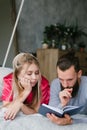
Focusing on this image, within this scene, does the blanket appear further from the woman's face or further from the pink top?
the pink top

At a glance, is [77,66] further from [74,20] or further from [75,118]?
[74,20]

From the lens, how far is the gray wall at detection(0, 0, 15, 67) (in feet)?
14.5

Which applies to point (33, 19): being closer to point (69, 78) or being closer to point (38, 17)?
point (38, 17)

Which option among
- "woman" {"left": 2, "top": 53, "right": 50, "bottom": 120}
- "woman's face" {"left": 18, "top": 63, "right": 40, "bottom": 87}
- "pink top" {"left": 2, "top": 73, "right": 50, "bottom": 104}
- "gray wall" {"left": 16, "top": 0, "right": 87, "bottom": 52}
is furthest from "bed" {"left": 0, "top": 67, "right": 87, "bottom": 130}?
"gray wall" {"left": 16, "top": 0, "right": 87, "bottom": 52}

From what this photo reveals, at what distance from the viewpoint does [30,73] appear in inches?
81.1

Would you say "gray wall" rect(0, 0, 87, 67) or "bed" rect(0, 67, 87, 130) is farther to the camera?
"gray wall" rect(0, 0, 87, 67)

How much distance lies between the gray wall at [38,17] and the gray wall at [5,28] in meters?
0.27

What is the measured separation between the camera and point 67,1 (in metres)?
5.64

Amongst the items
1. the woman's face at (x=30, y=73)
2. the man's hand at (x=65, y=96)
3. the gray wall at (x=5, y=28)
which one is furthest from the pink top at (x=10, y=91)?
the gray wall at (x=5, y=28)

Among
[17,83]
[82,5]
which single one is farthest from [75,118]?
[82,5]

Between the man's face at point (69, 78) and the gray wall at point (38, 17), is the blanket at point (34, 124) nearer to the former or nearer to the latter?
the man's face at point (69, 78)

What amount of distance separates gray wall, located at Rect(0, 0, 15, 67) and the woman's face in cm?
237

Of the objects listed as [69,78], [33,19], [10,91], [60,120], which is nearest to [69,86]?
[69,78]

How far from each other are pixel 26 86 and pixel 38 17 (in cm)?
328
